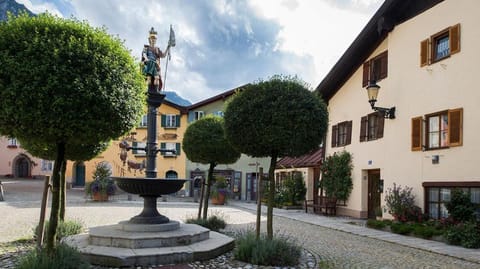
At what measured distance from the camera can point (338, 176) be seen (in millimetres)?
17625

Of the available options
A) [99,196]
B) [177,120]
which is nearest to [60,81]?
[99,196]

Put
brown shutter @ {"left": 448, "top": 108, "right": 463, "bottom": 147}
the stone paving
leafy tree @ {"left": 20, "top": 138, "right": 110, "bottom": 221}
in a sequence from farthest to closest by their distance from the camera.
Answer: brown shutter @ {"left": 448, "top": 108, "right": 463, "bottom": 147} < leafy tree @ {"left": 20, "top": 138, "right": 110, "bottom": 221} < the stone paving

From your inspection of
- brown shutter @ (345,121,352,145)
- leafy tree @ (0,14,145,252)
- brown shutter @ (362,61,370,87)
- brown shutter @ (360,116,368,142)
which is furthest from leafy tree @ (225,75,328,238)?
brown shutter @ (345,121,352,145)

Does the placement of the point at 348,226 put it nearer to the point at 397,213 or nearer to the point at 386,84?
the point at 397,213

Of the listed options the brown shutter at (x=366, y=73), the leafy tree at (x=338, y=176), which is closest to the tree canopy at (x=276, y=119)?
the brown shutter at (x=366, y=73)

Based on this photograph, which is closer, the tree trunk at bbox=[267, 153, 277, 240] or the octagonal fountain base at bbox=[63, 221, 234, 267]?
the octagonal fountain base at bbox=[63, 221, 234, 267]

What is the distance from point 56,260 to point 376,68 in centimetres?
1349

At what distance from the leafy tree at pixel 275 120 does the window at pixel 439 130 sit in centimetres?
509

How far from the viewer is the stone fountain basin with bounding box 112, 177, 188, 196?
816cm

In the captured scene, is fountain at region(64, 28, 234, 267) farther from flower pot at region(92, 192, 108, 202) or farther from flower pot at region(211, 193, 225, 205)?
flower pot at region(92, 192, 108, 202)

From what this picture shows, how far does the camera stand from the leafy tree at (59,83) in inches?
204

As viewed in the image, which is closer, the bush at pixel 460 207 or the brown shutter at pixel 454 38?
the bush at pixel 460 207

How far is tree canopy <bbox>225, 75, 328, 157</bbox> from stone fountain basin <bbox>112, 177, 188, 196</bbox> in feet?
5.04

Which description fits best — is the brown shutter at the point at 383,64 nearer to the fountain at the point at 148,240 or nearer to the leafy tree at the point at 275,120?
the leafy tree at the point at 275,120
